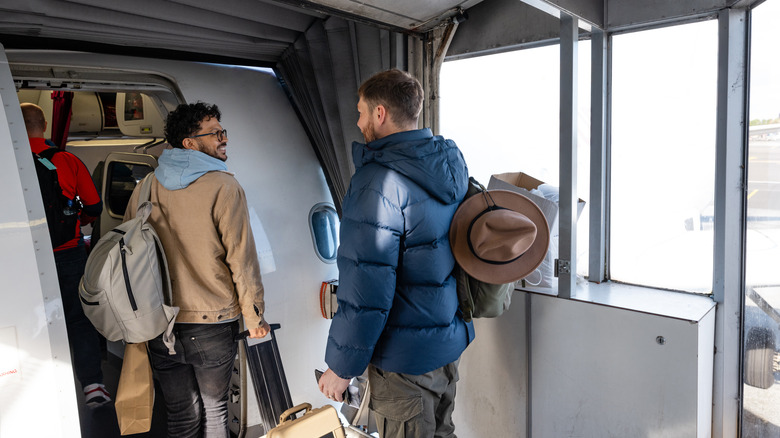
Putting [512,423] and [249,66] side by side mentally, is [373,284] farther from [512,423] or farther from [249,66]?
[249,66]

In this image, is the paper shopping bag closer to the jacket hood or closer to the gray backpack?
the gray backpack

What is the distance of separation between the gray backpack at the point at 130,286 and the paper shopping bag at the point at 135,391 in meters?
0.22

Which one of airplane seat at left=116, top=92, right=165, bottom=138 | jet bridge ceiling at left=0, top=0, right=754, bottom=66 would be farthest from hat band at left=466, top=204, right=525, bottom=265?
airplane seat at left=116, top=92, right=165, bottom=138

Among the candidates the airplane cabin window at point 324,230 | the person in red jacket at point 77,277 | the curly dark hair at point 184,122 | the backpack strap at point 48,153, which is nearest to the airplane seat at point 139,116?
the person in red jacket at point 77,277

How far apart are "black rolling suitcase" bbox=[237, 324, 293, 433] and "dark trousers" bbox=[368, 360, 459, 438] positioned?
155cm

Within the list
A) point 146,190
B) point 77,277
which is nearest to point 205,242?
point 146,190

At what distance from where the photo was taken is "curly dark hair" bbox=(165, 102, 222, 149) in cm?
262

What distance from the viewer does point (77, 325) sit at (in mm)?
3482

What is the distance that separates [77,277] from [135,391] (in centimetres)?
126

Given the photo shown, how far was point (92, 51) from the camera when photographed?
3021 mm

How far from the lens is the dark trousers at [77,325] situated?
342 centimetres

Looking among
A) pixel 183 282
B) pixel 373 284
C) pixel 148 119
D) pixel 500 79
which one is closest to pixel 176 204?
pixel 183 282

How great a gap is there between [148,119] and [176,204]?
2726mm

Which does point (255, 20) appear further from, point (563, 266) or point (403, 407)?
point (403, 407)
